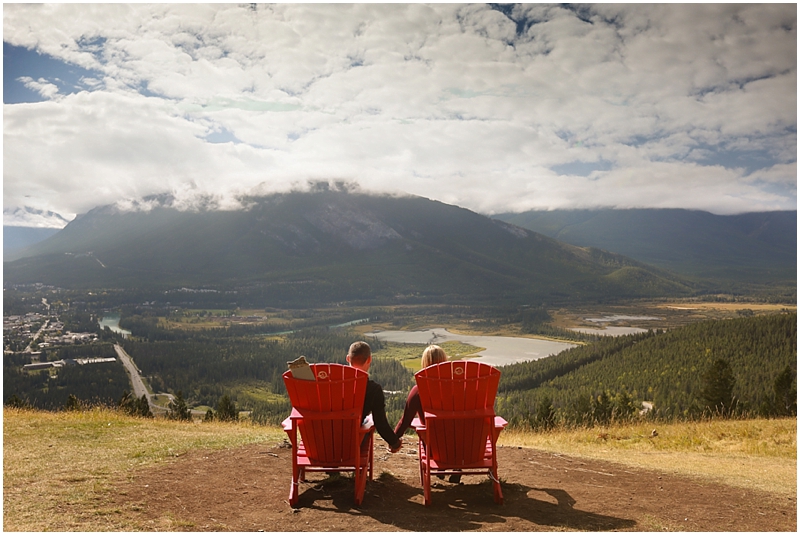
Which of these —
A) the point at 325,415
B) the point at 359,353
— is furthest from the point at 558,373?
the point at 325,415

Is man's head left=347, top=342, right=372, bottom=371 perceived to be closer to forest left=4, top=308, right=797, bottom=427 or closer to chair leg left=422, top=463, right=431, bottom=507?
chair leg left=422, top=463, right=431, bottom=507

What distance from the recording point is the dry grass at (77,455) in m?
5.10

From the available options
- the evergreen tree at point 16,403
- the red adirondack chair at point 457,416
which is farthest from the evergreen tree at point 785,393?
the evergreen tree at point 16,403

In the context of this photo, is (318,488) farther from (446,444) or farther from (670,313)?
(670,313)

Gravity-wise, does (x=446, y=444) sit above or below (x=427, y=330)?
above

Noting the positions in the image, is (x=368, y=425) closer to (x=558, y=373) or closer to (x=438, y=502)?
(x=438, y=502)

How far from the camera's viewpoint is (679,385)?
60.7 m

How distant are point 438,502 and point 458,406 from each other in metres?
1.11

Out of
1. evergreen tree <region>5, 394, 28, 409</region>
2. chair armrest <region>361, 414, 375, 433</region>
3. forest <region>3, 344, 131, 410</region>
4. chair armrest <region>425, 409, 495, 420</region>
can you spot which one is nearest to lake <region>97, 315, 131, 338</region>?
forest <region>3, 344, 131, 410</region>

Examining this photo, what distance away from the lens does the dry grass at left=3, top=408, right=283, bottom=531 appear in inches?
201

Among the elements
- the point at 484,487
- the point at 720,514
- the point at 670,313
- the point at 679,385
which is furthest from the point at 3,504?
the point at 670,313

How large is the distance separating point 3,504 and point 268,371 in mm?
98237

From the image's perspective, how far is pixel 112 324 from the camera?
161250 millimetres

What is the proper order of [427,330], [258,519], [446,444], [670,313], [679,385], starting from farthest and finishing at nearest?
[670,313]
[427,330]
[679,385]
[446,444]
[258,519]
